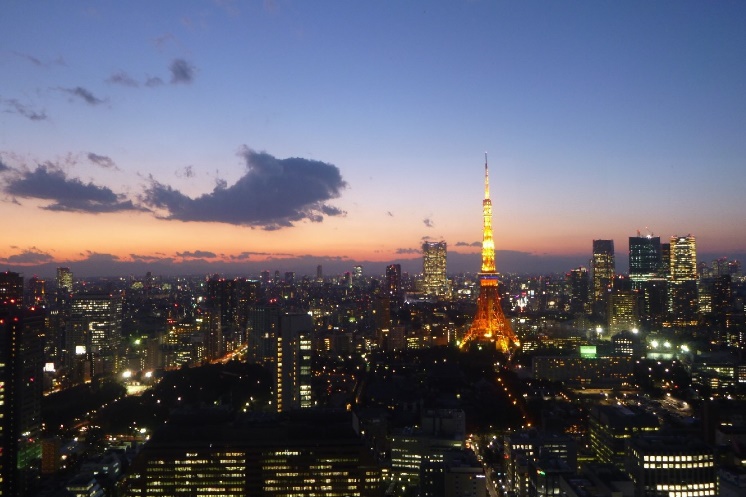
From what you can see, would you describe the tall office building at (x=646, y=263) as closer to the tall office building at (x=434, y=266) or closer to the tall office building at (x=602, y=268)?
the tall office building at (x=602, y=268)

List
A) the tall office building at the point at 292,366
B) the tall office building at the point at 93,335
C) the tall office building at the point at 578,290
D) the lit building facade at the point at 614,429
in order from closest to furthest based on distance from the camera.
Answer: the lit building facade at the point at 614,429 < the tall office building at the point at 292,366 < the tall office building at the point at 93,335 < the tall office building at the point at 578,290

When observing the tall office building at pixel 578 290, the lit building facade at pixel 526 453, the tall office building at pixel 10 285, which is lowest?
the lit building facade at pixel 526 453

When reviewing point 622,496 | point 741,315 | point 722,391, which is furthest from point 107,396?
point 741,315

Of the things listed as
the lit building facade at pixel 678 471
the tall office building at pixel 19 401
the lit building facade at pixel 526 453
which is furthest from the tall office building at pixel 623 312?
the tall office building at pixel 19 401

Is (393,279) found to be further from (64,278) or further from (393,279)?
(64,278)

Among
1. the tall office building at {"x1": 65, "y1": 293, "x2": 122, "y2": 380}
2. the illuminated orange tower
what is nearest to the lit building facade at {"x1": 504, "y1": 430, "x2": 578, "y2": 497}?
the illuminated orange tower

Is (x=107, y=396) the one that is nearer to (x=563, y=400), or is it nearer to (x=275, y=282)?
(x=563, y=400)

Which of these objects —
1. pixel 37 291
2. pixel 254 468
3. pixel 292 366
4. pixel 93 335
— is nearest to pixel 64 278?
pixel 37 291
